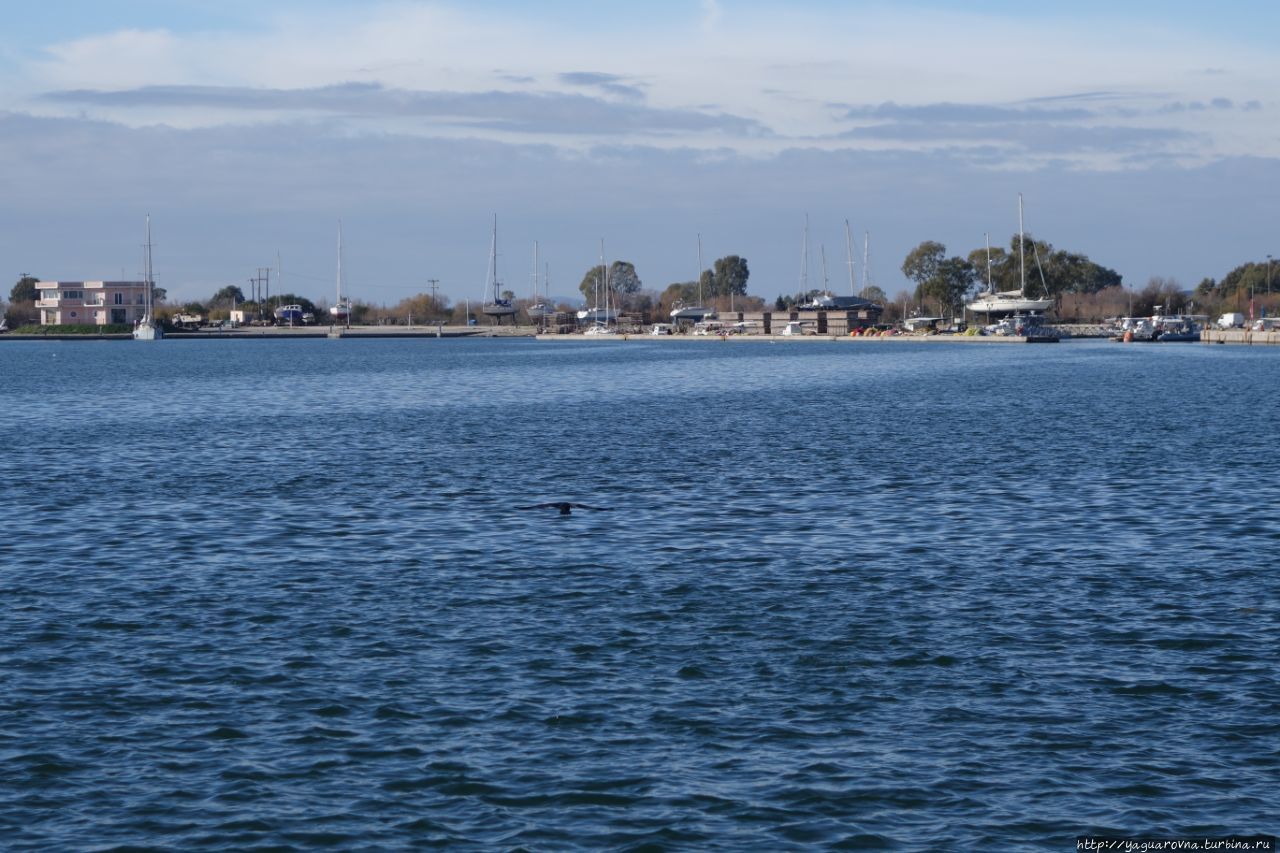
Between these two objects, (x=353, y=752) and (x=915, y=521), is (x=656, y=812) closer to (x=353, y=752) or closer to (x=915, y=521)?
(x=353, y=752)

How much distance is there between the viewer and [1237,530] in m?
39.8

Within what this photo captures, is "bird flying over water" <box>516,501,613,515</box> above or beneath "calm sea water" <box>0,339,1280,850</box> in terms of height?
above

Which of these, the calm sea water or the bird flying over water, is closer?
the calm sea water

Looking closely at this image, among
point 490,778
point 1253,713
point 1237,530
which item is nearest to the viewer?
point 490,778

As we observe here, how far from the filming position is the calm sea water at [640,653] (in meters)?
18.6

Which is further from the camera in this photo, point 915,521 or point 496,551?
point 915,521

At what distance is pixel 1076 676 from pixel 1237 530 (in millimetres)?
17740

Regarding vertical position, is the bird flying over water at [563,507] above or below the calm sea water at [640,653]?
above

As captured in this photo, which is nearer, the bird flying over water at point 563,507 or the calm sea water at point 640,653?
the calm sea water at point 640,653

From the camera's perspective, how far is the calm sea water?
18594 millimetres

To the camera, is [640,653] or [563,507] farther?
[563,507]

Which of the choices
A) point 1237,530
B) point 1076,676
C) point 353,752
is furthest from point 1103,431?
point 353,752

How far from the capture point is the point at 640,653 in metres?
26.1

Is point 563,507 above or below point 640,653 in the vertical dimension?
above
